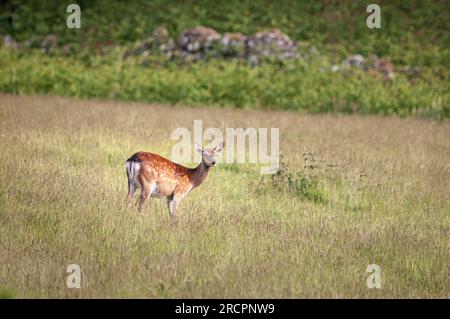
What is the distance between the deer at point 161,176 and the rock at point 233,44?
19.8 m

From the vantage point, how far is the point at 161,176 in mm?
11383

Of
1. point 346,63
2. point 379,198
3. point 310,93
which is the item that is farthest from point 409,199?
point 346,63

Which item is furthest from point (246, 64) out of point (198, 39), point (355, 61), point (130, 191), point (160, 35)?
point (130, 191)

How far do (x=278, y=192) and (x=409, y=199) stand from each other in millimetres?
2265

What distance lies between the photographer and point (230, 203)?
13.1m

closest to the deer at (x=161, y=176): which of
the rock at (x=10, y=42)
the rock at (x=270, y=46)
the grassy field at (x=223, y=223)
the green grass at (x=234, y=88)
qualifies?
the grassy field at (x=223, y=223)

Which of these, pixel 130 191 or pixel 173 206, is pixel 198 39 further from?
pixel 173 206

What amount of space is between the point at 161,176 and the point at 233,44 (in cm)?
2130

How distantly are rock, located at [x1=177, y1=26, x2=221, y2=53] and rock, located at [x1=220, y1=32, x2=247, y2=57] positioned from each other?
33 cm

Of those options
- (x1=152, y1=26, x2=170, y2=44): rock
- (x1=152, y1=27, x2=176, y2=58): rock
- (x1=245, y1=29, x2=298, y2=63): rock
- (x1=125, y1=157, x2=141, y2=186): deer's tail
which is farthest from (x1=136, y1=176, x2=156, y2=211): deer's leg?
(x1=152, y1=26, x2=170, y2=44): rock

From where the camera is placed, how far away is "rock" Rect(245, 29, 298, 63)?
31.3 metres

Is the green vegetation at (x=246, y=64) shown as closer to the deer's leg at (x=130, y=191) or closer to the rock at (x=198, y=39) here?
the rock at (x=198, y=39)

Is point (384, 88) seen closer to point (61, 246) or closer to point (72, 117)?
point (72, 117)

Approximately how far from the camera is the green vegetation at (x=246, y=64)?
1031 inches
